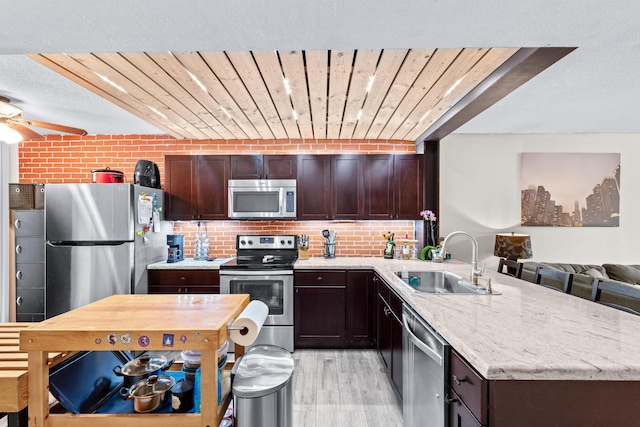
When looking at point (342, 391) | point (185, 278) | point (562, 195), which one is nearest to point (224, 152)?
point (185, 278)

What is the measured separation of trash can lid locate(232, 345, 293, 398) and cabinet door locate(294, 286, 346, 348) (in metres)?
1.81

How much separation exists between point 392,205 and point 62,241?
346 cm

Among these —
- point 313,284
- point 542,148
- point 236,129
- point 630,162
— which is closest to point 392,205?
point 313,284

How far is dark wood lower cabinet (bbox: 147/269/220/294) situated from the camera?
3.36m

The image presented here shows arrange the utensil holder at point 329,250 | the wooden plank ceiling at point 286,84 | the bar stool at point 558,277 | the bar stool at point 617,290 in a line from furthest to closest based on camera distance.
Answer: the utensil holder at point 329,250 → the bar stool at point 558,277 → the wooden plank ceiling at point 286,84 → the bar stool at point 617,290

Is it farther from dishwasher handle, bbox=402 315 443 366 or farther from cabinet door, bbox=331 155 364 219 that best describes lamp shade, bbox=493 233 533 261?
dishwasher handle, bbox=402 315 443 366

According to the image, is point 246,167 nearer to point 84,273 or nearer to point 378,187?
point 378,187

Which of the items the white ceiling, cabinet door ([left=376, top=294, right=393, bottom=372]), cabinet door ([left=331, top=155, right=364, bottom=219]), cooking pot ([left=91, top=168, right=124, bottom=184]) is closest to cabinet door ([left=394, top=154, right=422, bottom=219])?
cabinet door ([left=331, top=155, right=364, bottom=219])

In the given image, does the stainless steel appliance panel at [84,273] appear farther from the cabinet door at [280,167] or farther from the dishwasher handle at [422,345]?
the dishwasher handle at [422,345]

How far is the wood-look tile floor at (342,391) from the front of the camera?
224cm

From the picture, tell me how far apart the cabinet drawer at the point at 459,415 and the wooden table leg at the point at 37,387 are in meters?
1.54

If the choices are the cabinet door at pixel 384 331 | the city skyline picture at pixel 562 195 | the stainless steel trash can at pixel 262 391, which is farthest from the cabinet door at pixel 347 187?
the stainless steel trash can at pixel 262 391

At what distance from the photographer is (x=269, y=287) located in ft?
10.9

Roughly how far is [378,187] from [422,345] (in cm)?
233
